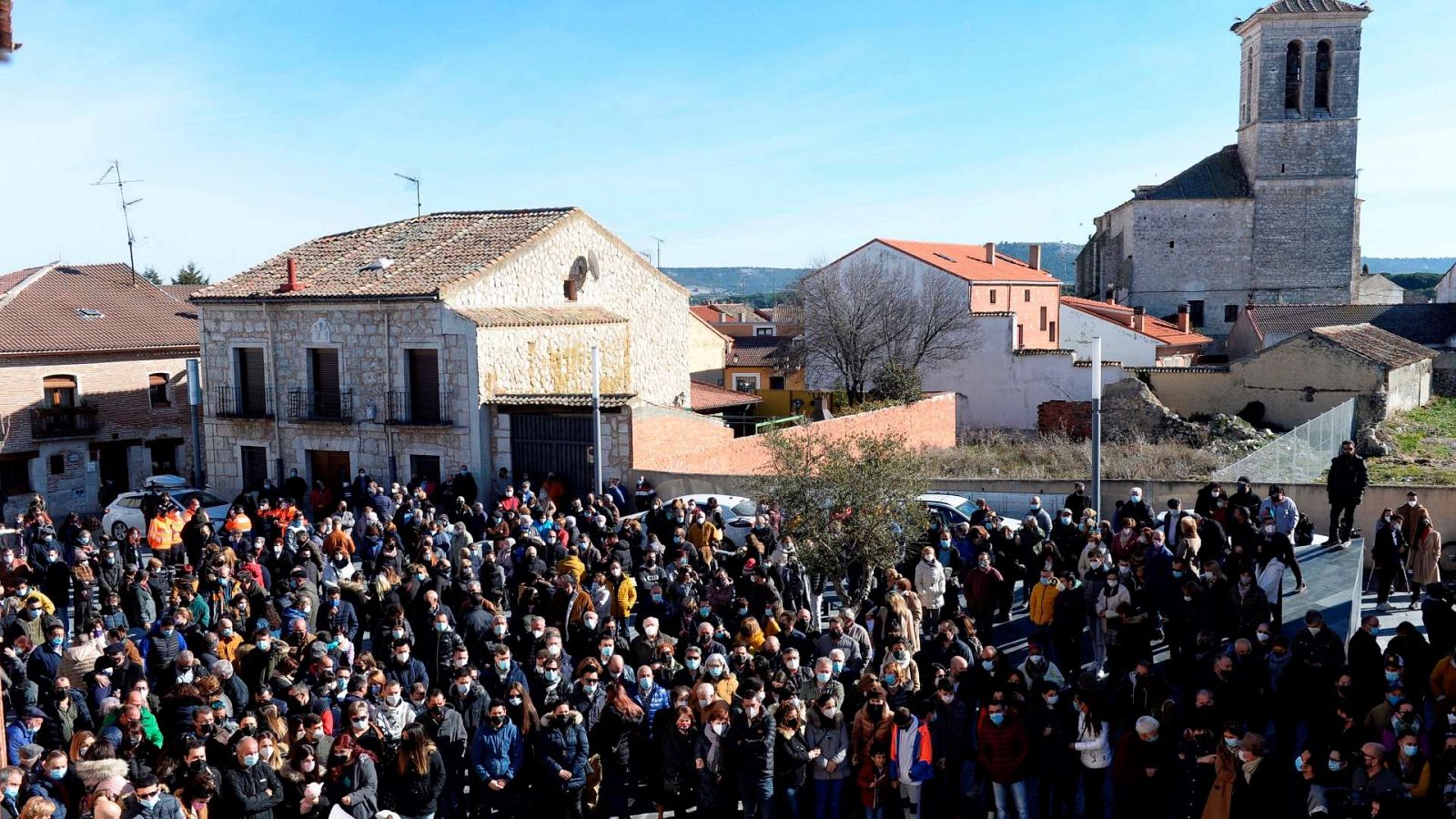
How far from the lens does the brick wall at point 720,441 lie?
2167 centimetres

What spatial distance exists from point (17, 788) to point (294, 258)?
2147cm

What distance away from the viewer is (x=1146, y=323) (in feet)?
162

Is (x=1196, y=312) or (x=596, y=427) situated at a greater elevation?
(x=1196, y=312)

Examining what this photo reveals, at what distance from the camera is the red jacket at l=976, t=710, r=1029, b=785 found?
8.92 m

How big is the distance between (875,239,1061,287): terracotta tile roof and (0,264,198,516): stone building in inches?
927

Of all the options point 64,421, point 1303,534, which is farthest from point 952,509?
point 64,421

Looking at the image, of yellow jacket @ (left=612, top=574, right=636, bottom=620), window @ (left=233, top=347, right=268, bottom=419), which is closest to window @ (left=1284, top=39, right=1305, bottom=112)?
window @ (left=233, top=347, right=268, bottom=419)

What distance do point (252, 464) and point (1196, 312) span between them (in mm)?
45962

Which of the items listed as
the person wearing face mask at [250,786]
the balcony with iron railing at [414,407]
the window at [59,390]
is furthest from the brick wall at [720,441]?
the window at [59,390]

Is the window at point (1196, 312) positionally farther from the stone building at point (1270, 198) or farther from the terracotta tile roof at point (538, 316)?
the terracotta tile roof at point (538, 316)

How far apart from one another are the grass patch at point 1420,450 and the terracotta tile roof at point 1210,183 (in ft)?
72.2

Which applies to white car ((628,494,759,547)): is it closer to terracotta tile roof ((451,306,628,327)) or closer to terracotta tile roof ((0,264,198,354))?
terracotta tile roof ((451,306,628,327))

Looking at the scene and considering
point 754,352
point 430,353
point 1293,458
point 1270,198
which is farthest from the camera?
point 1270,198

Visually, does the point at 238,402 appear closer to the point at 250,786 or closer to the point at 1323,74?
the point at 250,786
